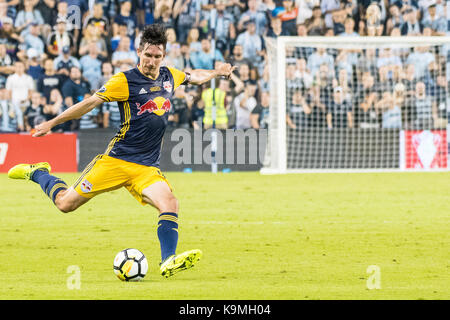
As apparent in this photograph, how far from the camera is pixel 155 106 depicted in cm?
816

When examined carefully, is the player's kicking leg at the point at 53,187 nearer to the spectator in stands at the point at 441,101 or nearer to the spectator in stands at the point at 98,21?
the spectator in stands at the point at 98,21

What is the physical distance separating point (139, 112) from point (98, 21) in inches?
531

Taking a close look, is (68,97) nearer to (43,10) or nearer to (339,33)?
(43,10)

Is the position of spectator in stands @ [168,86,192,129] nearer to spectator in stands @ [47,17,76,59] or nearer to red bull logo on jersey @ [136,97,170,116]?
spectator in stands @ [47,17,76,59]

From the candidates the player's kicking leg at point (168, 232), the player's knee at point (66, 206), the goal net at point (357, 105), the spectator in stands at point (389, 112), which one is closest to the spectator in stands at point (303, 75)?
the goal net at point (357, 105)

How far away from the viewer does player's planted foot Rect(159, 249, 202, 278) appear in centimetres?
750

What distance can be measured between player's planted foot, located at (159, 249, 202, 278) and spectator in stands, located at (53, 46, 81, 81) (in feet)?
44.2

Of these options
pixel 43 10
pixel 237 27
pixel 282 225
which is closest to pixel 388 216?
pixel 282 225

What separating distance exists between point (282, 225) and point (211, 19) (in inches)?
405

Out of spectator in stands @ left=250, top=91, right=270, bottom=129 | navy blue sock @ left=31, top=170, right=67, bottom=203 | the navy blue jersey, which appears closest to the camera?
the navy blue jersey

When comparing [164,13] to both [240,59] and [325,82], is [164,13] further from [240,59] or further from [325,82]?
[325,82]

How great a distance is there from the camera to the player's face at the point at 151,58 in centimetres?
796

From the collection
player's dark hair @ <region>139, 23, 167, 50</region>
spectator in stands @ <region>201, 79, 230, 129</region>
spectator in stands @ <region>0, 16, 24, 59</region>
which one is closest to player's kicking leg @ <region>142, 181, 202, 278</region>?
player's dark hair @ <region>139, 23, 167, 50</region>

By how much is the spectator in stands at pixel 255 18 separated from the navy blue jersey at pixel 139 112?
13.3m
